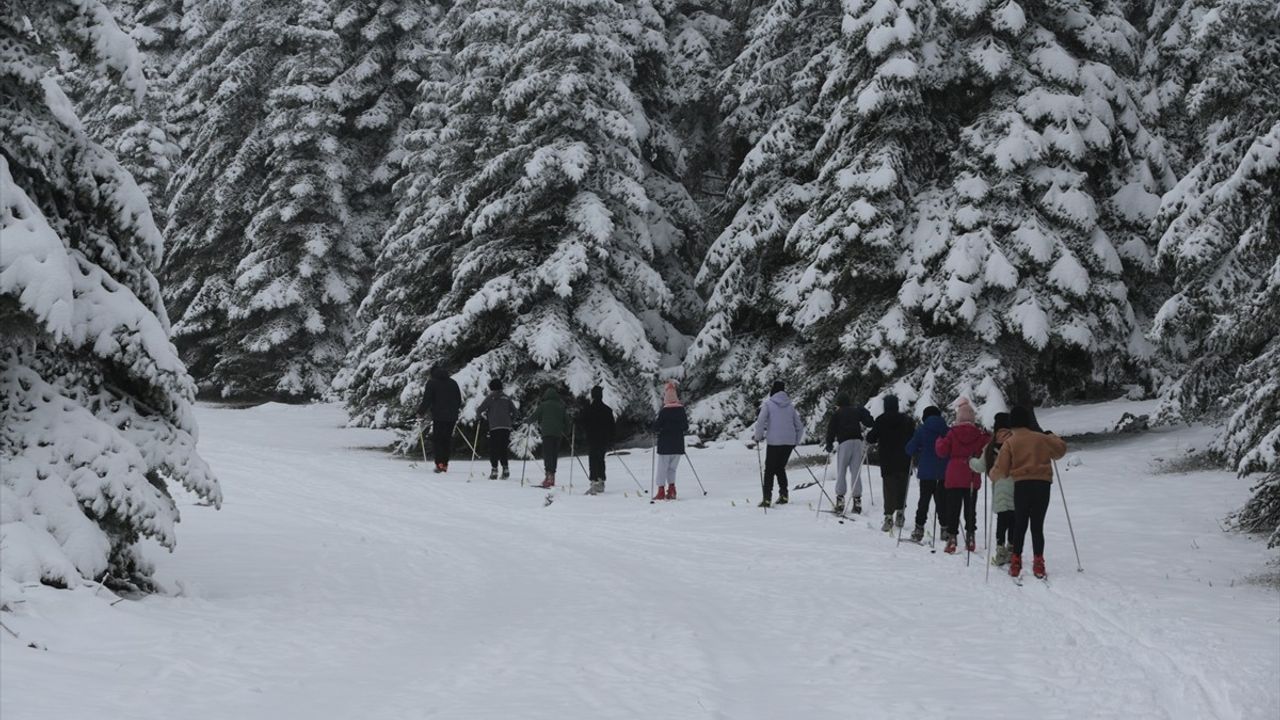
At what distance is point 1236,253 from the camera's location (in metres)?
11.9

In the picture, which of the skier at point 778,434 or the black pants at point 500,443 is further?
the black pants at point 500,443

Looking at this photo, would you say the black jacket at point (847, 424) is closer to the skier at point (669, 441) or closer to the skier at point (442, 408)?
the skier at point (669, 441)

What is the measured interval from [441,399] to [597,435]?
11.4 feet

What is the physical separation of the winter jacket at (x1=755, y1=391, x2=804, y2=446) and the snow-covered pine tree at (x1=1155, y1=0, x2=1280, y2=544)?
5.19m

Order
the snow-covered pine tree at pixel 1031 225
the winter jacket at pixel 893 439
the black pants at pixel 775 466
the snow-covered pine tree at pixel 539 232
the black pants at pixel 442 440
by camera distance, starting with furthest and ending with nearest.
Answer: the snow-covered pine tree at pixel 539 232
the black pants at pixel 442 440
the snow-covered pine tree at pixel 1031 225
the black pants at pixel 775 466
the winter jacket at pixel 893 439

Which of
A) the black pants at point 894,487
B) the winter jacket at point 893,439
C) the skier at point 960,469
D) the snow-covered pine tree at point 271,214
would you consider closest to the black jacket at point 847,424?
the winter jacket at point 893,439

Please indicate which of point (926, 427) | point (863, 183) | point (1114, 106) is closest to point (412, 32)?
point (863, 183)

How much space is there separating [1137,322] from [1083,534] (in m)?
6.87

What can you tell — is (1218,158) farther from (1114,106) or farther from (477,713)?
(477,713)

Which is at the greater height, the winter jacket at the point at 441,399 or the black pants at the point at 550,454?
the winter jacket at the point at 441,399

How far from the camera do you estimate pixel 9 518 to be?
280 inches

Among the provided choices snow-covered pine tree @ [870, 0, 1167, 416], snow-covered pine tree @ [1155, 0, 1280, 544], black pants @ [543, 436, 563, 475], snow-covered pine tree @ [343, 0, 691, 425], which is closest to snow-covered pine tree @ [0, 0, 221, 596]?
snow-covered pine tree @ [1155, 0, 1280, 544]

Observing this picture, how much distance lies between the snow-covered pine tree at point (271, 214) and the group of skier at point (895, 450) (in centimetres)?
1123

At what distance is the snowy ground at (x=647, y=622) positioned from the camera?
6.41m
